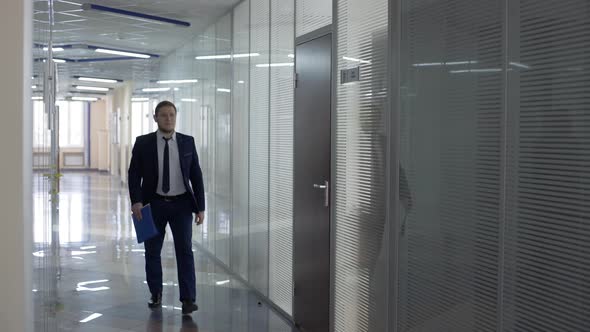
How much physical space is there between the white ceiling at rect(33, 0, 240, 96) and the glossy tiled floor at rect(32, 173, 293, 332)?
2.08 m

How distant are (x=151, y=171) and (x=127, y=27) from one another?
472 cm

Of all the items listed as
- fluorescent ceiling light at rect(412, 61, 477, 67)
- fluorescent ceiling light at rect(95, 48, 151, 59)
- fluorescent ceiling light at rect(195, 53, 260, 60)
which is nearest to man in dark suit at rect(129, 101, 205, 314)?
fluorescent ceiling light at rect(195, 53, 260, 60)

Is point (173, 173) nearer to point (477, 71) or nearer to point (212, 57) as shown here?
point (477, 71)

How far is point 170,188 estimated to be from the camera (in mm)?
5648

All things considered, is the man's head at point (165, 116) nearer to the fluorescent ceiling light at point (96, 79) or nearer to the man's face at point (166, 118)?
the man's face at point (166, 118)

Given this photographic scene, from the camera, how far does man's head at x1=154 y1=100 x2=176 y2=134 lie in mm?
5703

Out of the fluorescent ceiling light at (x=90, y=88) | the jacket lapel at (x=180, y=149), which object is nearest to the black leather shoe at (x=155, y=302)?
the jacket lapel at (x=180, y=149)

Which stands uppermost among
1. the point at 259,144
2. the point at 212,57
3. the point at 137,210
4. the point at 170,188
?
the point at 212,57

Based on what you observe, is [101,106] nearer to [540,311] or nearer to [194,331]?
[194,331]

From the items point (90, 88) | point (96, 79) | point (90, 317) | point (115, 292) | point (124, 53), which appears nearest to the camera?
point (90, 317)

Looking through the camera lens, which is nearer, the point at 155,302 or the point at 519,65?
the point at 519,65

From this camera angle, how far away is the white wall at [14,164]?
3.05 meters

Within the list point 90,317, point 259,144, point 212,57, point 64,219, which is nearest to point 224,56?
point 212,57

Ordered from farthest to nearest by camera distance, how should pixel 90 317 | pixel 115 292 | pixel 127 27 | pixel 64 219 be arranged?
pixel 64 219 → pixel 127 27 → pixel 115 292 → pixel 90 317
